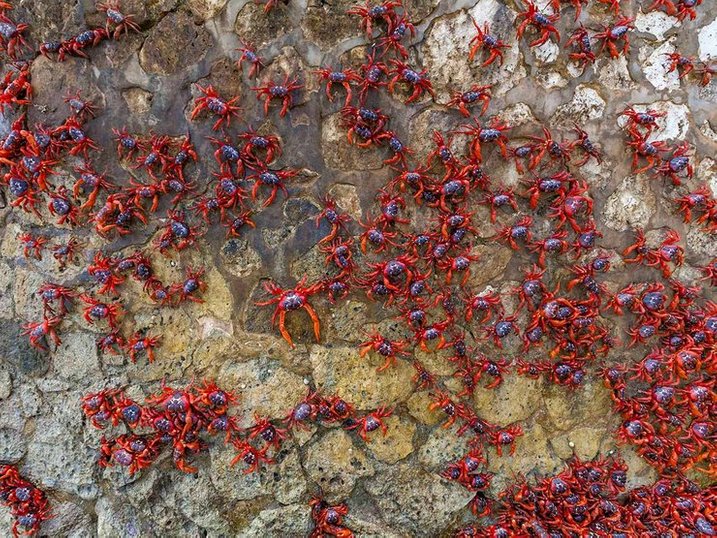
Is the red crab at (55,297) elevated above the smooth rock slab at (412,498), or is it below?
above

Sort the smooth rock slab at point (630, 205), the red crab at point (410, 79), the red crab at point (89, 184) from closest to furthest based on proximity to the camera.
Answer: the red crab at point (410, 79), the red crab at point (89, 184), the smooth rock slab at point (630, 205)

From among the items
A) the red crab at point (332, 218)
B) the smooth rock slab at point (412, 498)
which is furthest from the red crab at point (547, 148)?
the smooth rock slab at point (412, 498)

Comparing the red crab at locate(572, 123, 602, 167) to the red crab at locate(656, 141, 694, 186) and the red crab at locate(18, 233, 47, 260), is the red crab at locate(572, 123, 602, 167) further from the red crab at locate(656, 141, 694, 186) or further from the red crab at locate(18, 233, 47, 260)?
the red crab at locate(18, 233, 47, 260)

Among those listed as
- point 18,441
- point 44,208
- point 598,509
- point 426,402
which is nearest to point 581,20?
point 426,402

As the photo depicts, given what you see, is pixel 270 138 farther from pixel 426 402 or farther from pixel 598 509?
pixel 598 509

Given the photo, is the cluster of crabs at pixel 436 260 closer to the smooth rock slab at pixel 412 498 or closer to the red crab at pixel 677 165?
the red crab at pixel 677 165

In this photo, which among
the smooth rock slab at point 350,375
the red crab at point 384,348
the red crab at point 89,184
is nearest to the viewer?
the red crab at point 89,184

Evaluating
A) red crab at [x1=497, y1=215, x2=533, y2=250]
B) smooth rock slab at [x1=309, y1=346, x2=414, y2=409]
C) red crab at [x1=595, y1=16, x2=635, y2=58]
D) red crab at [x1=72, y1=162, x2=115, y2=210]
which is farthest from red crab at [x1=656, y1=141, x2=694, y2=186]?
red crab at [x1=72, y1=162, x2=115, y2=210]

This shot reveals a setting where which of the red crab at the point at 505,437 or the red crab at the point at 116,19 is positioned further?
the red crab at the point at 505,437
